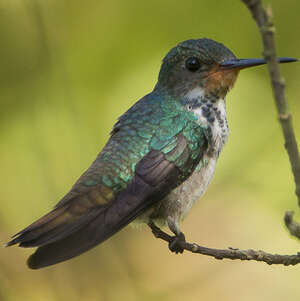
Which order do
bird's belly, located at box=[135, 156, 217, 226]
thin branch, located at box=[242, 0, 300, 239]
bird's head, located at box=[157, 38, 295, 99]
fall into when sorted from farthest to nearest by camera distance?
bird's head, located at box=[157, 38, 295, 99], bird's belly, located at box=[135, 156, 217, 226], thin branch, located at box=[242, 0, 300, 239]

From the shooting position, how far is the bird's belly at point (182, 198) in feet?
9.75

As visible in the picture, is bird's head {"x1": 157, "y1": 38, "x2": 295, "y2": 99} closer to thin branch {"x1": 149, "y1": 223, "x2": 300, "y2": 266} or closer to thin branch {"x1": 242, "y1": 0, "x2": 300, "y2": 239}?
thin branch {"x1": 149, "y1": 223, "x2": 300, "y2": 266}

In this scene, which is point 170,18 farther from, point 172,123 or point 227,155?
point 172,123

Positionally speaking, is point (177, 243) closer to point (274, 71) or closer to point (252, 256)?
point (252, 256)

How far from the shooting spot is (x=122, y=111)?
4141 millimetres

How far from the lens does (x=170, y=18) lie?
4.20 meters

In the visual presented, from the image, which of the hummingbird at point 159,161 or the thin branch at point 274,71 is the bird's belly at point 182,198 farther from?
the thin branch at point 274,71

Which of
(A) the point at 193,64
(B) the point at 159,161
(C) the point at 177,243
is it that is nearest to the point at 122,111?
(A) the point at 193,64

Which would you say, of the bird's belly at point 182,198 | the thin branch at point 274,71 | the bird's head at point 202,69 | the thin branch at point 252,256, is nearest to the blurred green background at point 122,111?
the bird's belly at point 182,198

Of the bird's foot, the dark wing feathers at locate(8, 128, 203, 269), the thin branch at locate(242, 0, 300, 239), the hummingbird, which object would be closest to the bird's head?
the hummingbird

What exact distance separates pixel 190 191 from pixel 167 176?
182mm

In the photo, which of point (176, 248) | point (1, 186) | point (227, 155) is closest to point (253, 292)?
point (227, 155)

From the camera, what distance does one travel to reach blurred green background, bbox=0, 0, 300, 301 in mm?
3836

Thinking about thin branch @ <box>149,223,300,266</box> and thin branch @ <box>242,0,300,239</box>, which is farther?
thin branch @ <box>149,223,300,266</box>
